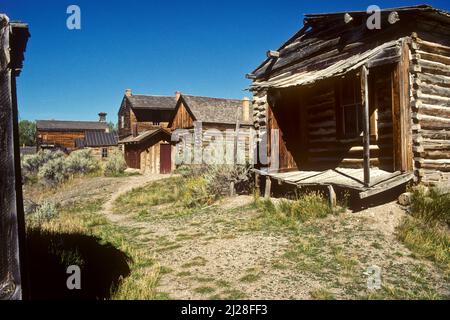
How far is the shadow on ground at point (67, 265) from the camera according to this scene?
427 cm

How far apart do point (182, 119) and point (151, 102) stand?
8.10 metres

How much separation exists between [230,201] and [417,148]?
224 inches

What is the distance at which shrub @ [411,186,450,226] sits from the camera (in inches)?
255

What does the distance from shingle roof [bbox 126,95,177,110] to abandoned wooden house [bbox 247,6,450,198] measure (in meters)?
26.4

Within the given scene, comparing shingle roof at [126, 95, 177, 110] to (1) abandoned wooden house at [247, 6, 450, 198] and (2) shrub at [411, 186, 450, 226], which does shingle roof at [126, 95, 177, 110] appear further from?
(2) shrub at [411, 186, 450, 226]

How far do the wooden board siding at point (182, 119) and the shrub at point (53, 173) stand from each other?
35.7 feet

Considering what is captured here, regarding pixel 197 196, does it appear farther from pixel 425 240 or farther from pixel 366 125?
pixel 425 240

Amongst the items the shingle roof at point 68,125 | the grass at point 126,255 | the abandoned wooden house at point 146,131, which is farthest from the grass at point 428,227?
the shingle roof at point 68,125

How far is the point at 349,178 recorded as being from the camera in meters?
8.20

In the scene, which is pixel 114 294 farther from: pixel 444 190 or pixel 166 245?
pixel 444 190

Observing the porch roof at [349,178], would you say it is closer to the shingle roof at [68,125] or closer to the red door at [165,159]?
the red door at [165,159]

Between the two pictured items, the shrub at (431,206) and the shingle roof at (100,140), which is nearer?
the shrub at (431,206)

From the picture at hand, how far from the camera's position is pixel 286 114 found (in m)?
11.1

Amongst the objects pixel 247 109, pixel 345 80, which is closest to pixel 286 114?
pixel 345 80
